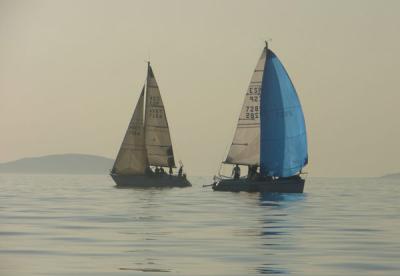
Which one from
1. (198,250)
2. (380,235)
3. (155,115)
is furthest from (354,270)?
(155,115)

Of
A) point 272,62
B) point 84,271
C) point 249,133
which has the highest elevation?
point 272,62

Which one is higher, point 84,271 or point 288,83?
point 288,83

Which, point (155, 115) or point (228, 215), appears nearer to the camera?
point (228, 215)

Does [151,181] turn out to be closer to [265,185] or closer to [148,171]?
[148,171]

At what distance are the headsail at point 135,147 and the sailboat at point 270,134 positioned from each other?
18044mm

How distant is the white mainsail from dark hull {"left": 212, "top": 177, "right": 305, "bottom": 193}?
8.34ft

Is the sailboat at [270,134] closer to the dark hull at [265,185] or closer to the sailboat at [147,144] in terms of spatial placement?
the dark hull at [265,185]

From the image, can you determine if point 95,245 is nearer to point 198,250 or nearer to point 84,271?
point 198,250

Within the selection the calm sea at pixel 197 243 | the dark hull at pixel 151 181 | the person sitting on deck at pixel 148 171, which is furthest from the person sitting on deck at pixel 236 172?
the calm sea at pixel 197 243

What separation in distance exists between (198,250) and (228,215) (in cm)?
2109

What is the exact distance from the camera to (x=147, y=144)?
356 feet

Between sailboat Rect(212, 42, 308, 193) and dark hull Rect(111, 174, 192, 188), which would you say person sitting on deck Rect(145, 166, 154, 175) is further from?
sailboat Rect(212, 42, 308, 193)

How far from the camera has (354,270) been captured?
27.8 meters

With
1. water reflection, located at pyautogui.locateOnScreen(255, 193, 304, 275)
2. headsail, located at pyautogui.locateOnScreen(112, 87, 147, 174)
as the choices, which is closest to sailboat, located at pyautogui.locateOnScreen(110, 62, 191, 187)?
headsail, located at pyautogui.locateOnScreen(112, 87, 147, 174)
